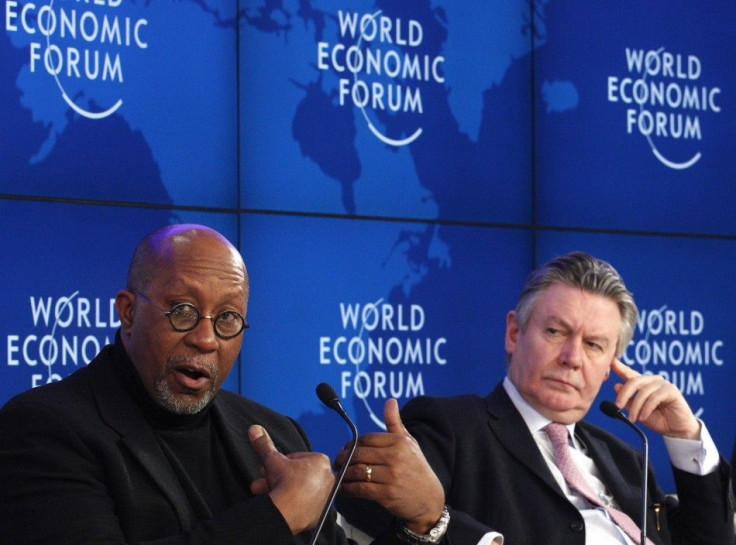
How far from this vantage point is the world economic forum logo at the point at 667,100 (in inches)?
187

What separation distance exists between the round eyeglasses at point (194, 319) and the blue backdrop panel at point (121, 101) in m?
1.42

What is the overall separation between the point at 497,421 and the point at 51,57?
176 centimetres

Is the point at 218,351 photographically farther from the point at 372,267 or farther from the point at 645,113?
the point at 645,113

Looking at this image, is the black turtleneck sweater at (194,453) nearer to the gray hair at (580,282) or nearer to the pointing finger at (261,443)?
the pointing finger at (261,443)

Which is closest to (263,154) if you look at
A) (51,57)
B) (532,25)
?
(51,57)

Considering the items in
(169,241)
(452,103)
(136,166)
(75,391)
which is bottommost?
(75,391)

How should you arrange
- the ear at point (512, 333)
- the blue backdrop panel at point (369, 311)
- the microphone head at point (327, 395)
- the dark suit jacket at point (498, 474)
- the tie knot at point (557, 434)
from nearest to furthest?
the microphone head at point (327, 395), the dark suit jacket at point (498, 474), the tie knot at point (557, 434), the ear at point (512, 333), the blue backdrop panel at point (369, 311)

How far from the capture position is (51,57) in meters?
3.56

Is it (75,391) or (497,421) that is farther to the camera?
(497,421)

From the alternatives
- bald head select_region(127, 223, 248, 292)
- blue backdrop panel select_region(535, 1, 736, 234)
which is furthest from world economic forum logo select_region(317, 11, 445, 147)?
bald head select_region(127, 223, 248, 292)

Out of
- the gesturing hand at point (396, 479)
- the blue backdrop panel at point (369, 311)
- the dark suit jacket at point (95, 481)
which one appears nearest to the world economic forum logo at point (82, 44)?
the blue backdrop panel at point (369, 311)

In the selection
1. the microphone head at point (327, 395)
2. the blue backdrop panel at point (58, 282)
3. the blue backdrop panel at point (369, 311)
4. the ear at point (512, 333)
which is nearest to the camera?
the microphone head at point (327, 395)

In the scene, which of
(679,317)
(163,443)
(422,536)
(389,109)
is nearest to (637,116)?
(679,317)

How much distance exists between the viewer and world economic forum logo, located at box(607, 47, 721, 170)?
4762 mm
